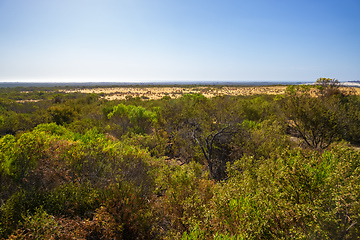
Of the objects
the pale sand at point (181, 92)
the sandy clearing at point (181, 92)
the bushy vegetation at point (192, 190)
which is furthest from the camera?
the sandy clearing at point (181, 92)

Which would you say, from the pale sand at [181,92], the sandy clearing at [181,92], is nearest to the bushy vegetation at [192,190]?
the pale sand at [181,92]

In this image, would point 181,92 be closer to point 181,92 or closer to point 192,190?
point 181,92

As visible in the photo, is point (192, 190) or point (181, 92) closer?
point (192, 190)

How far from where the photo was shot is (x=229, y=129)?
15.9 m

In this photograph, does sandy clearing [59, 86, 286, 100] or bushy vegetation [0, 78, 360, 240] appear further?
sandy clearing [59, 86, 286, 100]

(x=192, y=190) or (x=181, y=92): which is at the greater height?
(x=181, y=92)

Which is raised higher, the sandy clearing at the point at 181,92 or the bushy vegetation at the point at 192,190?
the sandy clearing at the point at 181,92

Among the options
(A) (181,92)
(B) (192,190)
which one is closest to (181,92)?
(A) (181,92)

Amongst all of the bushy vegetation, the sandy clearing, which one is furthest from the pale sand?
the bushy vegetation

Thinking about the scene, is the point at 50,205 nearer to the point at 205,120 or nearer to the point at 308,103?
the point at 205,120

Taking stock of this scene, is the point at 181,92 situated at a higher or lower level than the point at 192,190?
higher

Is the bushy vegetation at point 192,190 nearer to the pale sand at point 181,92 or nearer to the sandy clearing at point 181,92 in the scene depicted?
the pale sand at point 181,92

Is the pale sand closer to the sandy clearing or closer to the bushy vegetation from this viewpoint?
the sandy clearing

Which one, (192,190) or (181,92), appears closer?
(192,190)
